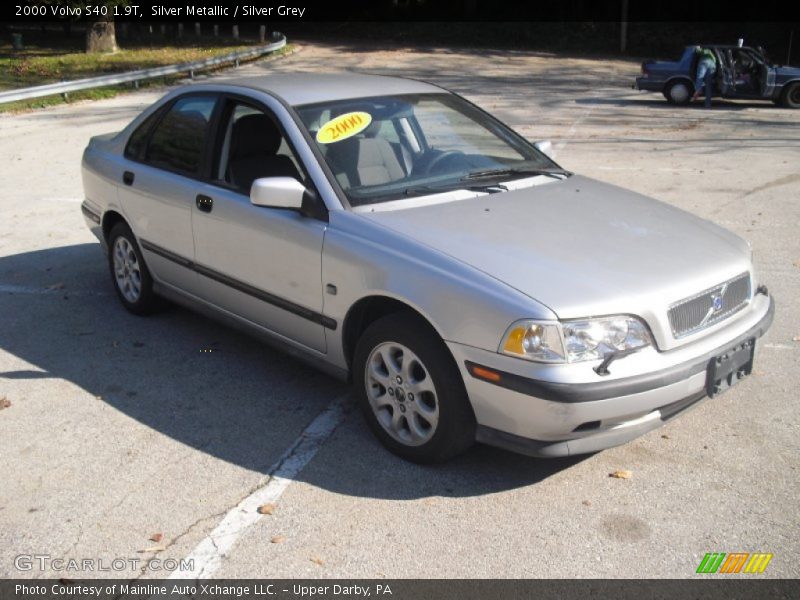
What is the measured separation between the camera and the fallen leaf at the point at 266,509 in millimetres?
3947

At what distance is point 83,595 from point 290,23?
4423 centimetres

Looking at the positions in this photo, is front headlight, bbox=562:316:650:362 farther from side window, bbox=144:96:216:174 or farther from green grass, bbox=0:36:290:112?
Result: green grass, bbox=0:36:290:112

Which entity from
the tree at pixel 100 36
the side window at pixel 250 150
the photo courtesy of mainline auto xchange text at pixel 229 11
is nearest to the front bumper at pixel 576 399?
the side window at pixel 250 150

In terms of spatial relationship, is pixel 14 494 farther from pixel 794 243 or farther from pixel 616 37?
pixel 616 37

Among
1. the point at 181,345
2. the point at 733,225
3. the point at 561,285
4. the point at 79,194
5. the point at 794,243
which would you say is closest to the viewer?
the point at 561,285

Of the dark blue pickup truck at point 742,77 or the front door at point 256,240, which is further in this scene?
the dark blue pickup truck at point 742,77

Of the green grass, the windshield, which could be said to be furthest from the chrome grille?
the green grass

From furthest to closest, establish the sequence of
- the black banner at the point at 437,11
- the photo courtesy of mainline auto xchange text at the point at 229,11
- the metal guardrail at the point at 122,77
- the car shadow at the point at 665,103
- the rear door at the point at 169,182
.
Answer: the photo courtesy of mainline auto xchange text at the point at 229,11
the black banner at the point at 437,11
the car shadow at the point at 665,103
the metal guardrail at the point at 122,77
the rear door at the point at 169,182

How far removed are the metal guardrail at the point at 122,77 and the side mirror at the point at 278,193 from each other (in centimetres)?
1488

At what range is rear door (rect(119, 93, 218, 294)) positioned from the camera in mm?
5535

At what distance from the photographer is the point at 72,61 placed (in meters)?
28.5

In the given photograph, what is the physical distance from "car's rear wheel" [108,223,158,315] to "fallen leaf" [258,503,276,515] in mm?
2642

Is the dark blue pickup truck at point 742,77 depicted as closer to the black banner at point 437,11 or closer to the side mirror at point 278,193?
the side mirror at point 278,193

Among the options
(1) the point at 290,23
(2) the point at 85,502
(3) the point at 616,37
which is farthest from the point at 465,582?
(1) the point at 290,23
